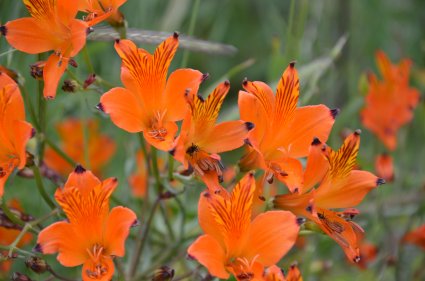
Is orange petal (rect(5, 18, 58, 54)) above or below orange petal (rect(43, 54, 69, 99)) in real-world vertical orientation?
above

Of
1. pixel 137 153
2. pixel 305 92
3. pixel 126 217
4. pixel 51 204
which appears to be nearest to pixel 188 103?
pixel 126 217

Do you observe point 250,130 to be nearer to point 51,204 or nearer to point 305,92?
point 51,204

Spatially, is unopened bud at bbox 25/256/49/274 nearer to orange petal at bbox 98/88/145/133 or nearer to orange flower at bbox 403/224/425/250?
orange petal at bbox 98/88/145/133

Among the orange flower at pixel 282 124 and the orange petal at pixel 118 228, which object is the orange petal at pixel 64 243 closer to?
the orange petal at pixel 118 228

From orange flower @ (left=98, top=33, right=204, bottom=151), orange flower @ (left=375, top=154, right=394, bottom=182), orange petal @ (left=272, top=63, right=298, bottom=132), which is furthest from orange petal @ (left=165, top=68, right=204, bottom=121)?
orange flower @ (left=375, top=154, right=394, bottom=182)

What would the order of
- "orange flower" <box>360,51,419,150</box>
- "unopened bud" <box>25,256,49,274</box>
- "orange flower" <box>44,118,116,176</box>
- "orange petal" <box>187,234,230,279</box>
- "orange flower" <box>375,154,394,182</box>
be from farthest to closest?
"orange flower" <box>44,118,116,176</box> < "orange flower" <box>360,51,419,150</box> < "orange flower" <box>375,154,394,182</box> < "unopened bud" <box>25,256,49,274</box> < "orange petal" <box>187,234,230,279</box>

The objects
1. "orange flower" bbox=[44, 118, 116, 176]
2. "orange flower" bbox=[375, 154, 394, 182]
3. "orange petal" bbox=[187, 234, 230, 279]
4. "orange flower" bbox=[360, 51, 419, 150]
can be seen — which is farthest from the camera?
"orange flower" bbox=[44, 118, 116, 176]

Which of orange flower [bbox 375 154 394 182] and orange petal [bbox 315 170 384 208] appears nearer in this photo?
orange petal [bbox 315 170 384 208]

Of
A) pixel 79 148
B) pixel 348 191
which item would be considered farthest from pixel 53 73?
pixel 79 148

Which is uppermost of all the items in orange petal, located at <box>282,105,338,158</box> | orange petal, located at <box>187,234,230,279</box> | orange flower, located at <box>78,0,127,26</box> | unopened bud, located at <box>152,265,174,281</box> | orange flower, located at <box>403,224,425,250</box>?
orange flower, located at <box>78,0,127,26</box>

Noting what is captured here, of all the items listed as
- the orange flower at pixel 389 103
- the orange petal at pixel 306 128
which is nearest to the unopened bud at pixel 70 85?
the orange petal at pixel 306 128
